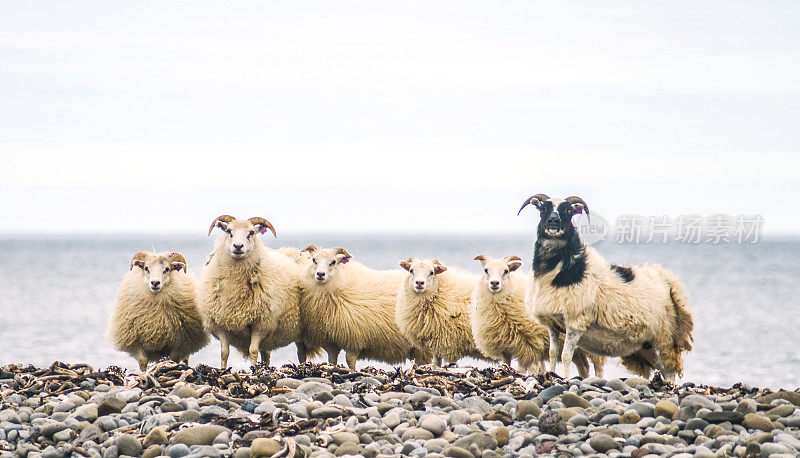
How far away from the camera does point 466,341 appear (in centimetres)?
1448

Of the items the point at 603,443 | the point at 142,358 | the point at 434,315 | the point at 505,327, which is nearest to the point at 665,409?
the point at 603,443

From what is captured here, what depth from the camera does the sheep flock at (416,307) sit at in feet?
40.4

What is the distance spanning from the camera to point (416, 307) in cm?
1452

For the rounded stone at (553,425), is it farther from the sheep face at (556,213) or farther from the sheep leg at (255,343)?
the sheep leg at (255,343)

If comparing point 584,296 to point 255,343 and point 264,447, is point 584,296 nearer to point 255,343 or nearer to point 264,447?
point 255,343

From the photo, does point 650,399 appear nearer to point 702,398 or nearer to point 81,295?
point 702,398

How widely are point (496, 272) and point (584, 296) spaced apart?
1881 mm

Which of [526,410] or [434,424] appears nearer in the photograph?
[434,424]

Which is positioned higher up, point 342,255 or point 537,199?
point 537,199

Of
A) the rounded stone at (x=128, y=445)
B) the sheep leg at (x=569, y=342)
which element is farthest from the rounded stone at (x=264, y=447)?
the sheep leg at (x=569, y=342)

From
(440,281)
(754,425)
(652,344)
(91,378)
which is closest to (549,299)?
(652,344)

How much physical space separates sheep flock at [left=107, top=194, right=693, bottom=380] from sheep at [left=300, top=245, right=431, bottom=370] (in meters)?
0.02

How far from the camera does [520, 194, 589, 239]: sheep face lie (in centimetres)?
1222

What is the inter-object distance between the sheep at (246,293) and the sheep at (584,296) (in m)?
4.03
